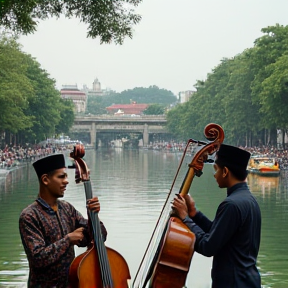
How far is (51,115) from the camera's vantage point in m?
92.2

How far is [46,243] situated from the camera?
638 centimetres

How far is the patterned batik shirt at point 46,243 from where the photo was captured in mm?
6215

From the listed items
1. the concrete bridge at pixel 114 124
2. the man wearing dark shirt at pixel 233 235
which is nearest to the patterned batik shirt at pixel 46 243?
the man wearing dark shirt at pixel 233 235

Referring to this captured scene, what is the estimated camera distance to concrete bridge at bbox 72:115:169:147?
172 metres

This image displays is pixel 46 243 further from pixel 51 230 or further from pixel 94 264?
pixel 94 264

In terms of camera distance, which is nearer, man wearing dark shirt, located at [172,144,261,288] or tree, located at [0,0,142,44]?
man wearing dark shirt, located at [172,144,261,288]

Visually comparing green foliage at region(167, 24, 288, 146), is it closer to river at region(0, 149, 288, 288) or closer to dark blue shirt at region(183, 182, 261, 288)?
river at region(0, 149, 288, 288)

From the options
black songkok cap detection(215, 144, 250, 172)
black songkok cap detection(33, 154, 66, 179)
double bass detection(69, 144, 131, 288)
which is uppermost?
black songkok cap detection(215, 144, 250, 172)

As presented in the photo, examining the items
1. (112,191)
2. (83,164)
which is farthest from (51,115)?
(83,164)

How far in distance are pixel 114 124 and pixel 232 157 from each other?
16761cm

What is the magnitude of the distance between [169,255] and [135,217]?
20.0 m

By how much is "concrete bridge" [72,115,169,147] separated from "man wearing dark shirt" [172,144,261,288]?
163 meters

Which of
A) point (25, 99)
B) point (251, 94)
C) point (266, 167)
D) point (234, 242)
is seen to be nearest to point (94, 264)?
point (234, 242)

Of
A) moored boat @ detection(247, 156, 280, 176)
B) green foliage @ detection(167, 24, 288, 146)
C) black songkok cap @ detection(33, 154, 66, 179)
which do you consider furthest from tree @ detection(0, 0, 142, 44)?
green foliage @ detection(167, 24, 288, 146)
